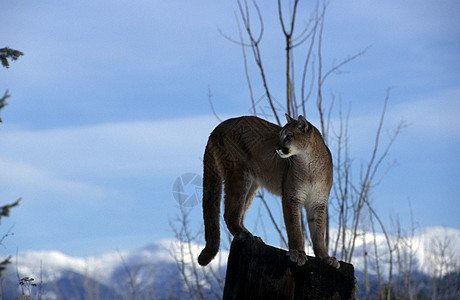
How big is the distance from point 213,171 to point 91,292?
3552 mm

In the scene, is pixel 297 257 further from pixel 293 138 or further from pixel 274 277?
pixel 293 138

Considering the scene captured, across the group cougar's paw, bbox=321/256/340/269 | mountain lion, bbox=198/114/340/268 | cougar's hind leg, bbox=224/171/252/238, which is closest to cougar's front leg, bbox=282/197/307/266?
mountain lion, bbox=198/114/340/268

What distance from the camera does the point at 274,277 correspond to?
10.1 ft

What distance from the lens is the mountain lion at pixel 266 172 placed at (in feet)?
12.4

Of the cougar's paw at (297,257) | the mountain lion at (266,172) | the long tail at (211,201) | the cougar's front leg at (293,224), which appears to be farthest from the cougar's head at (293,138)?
the cougar's paw at (297,257)

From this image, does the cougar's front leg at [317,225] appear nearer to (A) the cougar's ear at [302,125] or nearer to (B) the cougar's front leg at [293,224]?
(B) the cougar's front leg at [293,224]

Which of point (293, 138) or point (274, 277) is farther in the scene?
point (293, 138)

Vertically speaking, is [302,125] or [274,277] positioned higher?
[302,125]

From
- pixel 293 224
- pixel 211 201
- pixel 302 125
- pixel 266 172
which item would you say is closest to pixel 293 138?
pixel 302 125

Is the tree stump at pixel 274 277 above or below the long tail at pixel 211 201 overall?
below

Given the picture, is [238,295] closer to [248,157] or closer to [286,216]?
[286,216]

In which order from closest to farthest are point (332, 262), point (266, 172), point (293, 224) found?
→ 1. point (332, 262)
2. point (293, 224)
3. point (266, 172)

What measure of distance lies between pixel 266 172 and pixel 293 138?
1.31ft

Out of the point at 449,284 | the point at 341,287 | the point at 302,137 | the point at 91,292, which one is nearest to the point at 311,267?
the point at 341,287
